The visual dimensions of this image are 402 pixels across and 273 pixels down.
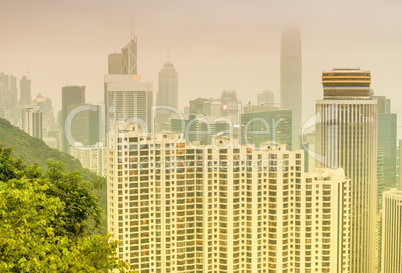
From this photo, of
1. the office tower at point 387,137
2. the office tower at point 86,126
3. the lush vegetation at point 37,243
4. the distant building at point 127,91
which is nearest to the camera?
the lush vegetation at point 37,243

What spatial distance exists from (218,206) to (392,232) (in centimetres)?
1002

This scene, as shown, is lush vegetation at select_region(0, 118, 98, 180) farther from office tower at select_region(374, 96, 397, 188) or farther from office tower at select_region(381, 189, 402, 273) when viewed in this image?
office tower at select_region(374, 96, 397, 188)

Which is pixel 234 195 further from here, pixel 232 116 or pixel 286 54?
pixel 286 54

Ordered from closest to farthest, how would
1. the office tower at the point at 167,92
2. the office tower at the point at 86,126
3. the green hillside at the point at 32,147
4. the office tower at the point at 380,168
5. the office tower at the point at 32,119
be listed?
the green hillside at the point at 32,147, the office tower at the point at 32,119, the office tower at the point at 86,126, the office tower at the point at 167,92, the office tower at the point at 380,168

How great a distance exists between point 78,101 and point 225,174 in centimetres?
946

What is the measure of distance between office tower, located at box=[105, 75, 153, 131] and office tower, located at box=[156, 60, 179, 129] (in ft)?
2.14

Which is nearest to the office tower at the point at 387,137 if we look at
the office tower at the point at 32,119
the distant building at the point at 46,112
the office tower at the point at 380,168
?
the office tower at the point at 380,168

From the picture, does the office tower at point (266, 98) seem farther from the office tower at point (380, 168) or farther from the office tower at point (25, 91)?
the office tower at point (25, 91)

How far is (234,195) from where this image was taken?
8.20 metres

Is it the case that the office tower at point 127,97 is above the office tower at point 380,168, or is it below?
above

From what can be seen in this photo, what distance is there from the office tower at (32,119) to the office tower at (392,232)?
10.8m

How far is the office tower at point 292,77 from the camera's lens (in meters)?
19.8

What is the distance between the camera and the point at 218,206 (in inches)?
324

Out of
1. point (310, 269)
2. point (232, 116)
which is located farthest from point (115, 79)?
point (310, 269)
